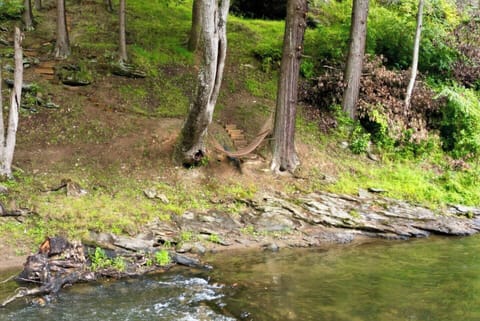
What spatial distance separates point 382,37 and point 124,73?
28.1 feet

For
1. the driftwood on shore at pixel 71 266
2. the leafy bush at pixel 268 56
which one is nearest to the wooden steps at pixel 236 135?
the leafy bush at pixel 268 56

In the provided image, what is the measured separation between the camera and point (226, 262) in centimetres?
782

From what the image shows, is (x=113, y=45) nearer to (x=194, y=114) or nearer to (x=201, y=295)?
(x=194, y=114)

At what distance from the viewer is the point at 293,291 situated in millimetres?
6488

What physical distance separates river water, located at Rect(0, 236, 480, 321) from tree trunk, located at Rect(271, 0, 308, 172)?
3385 mm

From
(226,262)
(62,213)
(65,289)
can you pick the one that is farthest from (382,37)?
(65,289)

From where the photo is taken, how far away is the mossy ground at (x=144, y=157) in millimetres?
8742

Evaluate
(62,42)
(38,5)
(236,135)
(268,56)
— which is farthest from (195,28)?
(38,5)

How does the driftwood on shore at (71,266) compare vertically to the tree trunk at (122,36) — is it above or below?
below

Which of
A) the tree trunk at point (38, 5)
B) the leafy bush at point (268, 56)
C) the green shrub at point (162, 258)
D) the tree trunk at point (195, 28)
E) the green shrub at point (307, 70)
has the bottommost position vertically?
the green shrub at point (162, 258)

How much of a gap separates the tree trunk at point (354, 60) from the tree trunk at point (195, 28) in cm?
525

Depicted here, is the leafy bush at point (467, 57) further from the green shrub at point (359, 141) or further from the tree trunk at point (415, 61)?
the green shrub at point (359, 141)

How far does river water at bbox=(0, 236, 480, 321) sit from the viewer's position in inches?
225

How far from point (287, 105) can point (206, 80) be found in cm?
262
